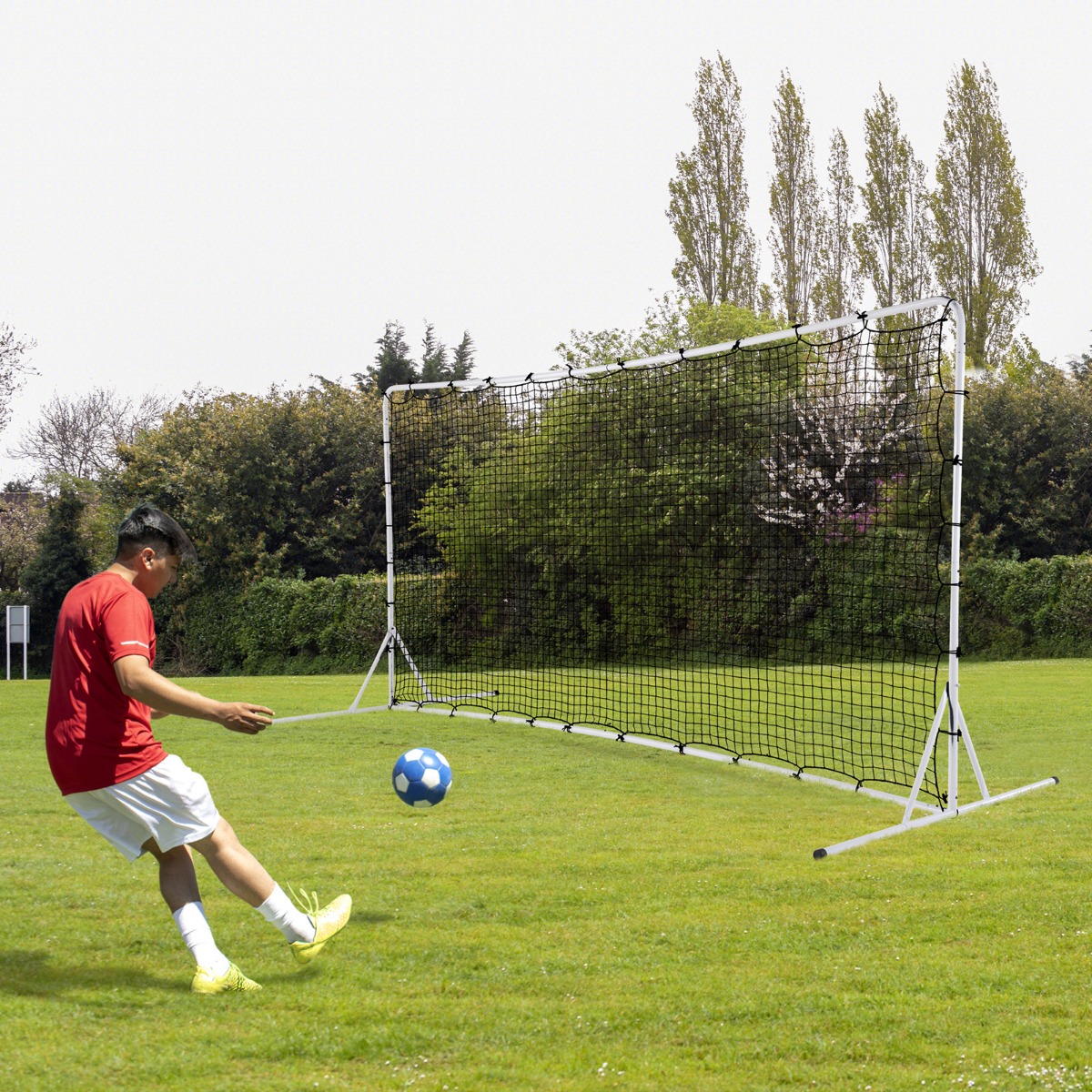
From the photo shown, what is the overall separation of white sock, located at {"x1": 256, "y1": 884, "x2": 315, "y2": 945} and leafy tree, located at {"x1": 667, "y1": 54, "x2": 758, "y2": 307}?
118ft

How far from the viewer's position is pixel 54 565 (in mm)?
37875

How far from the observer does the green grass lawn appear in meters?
3.94

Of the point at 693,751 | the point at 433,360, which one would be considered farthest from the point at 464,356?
the point at 693,751

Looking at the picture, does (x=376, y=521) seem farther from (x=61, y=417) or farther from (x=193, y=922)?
(x=193, y=922)

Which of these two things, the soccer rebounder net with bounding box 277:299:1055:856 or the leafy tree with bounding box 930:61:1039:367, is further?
the leafy tree with bounding box 930:61:1039:367

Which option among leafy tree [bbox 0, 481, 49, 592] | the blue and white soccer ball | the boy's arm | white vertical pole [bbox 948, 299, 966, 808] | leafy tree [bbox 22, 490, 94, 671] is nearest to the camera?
the boy's arm

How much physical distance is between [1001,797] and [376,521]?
27008mm

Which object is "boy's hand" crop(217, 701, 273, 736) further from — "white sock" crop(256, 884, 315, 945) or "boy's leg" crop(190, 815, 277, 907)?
"white sock" crop(256, 884, 315, 945)

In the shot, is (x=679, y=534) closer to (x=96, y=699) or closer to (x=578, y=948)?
(x=578, y=948)

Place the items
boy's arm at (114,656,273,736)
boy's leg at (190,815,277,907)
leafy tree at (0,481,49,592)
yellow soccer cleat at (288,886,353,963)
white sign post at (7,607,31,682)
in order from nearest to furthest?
boy's arm at (114,656,273,736), boy's leg at (190,815,277,907), yellow soccer cleat at (288,886,353,963), white sign post at (7,607,31,682), leafy tree at (0,481,49,592)

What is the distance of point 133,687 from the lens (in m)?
4.49

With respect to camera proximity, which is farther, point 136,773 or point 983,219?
point 983,219

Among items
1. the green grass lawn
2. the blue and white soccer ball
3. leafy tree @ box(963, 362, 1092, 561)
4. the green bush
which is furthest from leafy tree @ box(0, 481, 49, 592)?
the blue and white soccer ball

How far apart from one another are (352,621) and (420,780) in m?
22.6
